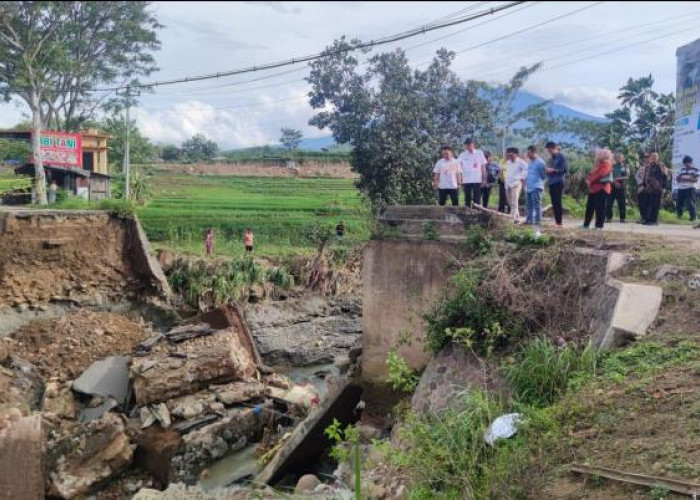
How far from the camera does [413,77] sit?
55.8 feet

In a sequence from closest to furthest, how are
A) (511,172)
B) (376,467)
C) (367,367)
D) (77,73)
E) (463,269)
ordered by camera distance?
1. (376,467)
2. (463,269)
3. (367,367)
4. (511,172)
5. (77,73)

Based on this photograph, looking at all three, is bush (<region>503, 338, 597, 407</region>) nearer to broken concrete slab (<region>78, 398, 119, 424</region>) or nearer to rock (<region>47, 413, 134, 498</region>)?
rock (<region>47, 413, 134, 498</region>)

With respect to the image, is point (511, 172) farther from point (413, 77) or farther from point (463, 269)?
point (413, 77)

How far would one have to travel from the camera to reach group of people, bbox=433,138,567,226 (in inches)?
400

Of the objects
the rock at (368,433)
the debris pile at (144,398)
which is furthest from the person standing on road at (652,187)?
the debris pile at (144,398)

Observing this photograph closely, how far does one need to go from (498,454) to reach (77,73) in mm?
22365

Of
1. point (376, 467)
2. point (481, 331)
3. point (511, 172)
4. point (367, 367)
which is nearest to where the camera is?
point (376, 467)

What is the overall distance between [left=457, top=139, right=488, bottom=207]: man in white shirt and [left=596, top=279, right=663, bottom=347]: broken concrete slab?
5496 mm

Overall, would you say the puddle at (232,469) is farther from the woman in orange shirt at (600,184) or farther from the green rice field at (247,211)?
the green rice field at (247,211)

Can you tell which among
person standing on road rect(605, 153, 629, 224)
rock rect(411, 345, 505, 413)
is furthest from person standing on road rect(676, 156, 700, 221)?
rock rect(411, 345, 505, 413)

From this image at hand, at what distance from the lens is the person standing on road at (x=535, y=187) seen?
10195 mm

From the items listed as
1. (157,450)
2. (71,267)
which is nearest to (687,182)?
(157,450)

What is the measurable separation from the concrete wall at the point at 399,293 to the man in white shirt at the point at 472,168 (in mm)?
2896

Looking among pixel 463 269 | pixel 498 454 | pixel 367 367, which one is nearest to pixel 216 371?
pixel 367 367
